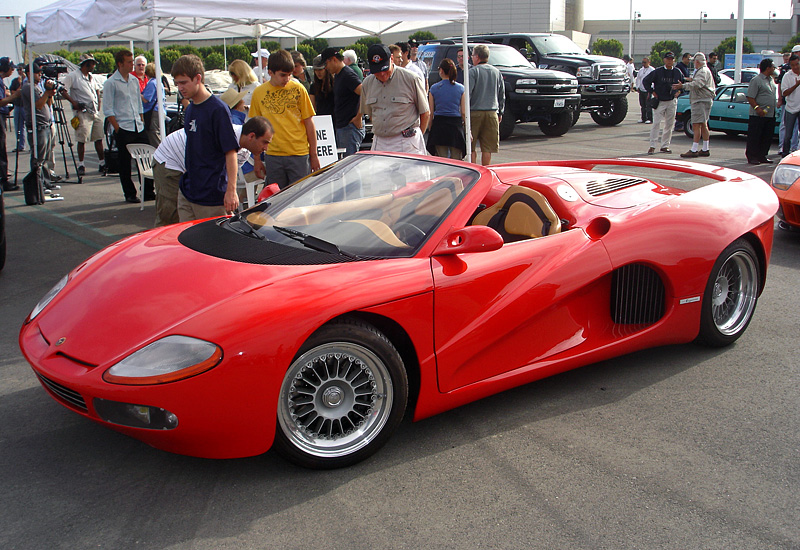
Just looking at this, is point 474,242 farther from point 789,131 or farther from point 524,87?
point 524,87

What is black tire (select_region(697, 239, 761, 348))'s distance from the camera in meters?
4.09

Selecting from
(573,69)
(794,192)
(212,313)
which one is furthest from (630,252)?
(573,69)

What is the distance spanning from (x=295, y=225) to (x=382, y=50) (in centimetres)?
390

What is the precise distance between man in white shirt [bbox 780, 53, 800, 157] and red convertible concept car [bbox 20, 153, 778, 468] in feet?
29.0

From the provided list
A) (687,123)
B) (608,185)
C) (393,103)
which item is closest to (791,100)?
(687,123)

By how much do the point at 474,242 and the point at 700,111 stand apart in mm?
11143

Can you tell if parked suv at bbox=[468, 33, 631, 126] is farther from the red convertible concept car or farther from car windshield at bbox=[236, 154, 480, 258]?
car windshield at bbox=[236, 154, 480, 258]

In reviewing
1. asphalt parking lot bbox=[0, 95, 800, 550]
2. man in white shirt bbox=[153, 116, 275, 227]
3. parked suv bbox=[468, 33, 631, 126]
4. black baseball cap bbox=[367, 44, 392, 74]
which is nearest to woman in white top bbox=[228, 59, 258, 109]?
black baseball cap bbox=[367, 44, 392, 74]

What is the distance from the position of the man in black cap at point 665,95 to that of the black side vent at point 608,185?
9.49 meters

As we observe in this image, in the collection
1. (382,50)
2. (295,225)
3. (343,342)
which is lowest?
(343,342)

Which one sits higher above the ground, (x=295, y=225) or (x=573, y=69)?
(x=573, y=69)

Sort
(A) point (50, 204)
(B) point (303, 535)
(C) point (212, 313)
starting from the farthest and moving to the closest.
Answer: (A) point (50, 204) < (C) point (212, 313) < (B) point (303, 535)

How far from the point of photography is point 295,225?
356 centimetres

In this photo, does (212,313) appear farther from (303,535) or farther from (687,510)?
(687,510)
